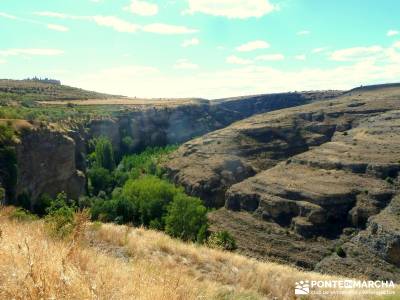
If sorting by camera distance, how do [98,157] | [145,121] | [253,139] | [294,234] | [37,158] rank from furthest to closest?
[145,121]
[253,139]
[98,157]
[294,234]
[37,158]

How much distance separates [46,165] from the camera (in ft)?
119

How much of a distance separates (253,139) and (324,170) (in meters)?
24.6

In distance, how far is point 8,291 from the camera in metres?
3.90

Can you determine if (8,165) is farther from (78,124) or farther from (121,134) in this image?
(121,134)

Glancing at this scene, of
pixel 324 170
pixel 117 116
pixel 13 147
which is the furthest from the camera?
pixel 117 116

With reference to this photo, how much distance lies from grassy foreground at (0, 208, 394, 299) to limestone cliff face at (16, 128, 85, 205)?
22416mm

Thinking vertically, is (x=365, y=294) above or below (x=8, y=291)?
below

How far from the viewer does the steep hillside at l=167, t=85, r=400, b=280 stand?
43125mm

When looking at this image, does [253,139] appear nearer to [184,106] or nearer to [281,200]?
[281,200]

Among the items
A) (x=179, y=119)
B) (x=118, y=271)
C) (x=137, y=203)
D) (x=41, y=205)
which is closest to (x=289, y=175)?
(x=137, y=203)

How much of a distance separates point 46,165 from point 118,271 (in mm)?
32891

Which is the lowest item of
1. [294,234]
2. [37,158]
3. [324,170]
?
[294,234]

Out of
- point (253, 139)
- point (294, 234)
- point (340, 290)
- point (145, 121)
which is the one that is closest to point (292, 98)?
point (145, 121)

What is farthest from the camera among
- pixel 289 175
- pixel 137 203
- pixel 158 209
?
pixel 289 175
